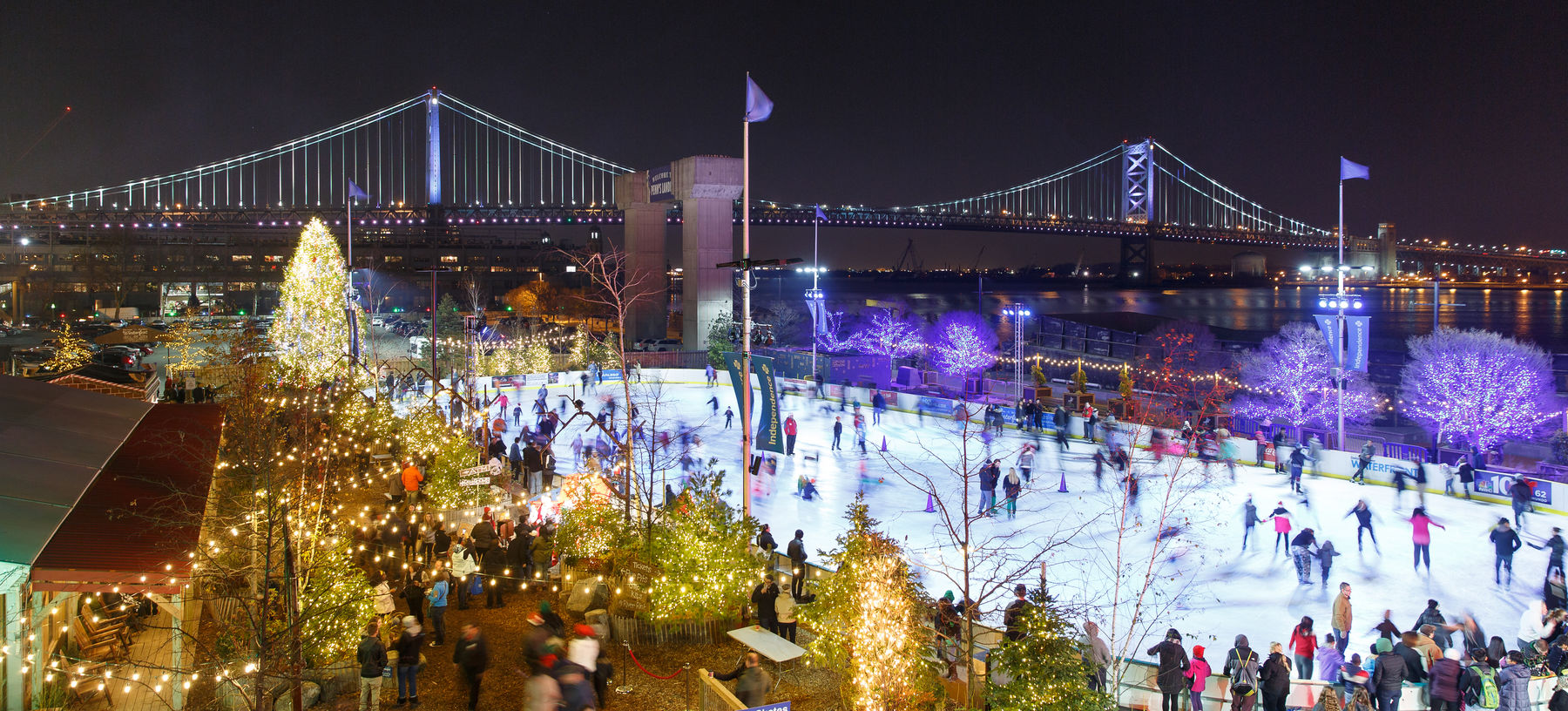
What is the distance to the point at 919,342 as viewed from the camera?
162ft

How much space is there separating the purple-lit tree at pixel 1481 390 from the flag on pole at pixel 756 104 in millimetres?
24074

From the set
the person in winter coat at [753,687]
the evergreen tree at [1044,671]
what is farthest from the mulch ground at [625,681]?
the evergreen tree at [1044,671]

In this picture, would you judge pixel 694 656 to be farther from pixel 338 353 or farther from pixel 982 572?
pixel 338 353

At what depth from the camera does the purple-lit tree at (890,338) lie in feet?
157

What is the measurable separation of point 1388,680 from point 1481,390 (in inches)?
874

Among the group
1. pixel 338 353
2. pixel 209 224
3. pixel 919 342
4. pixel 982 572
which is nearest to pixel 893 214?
pixel 919 342

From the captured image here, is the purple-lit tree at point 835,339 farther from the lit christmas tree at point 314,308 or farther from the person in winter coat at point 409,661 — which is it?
the person in winter coat at point 409,661

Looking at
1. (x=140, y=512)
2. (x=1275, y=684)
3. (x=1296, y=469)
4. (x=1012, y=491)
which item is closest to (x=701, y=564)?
(x=140, y=512)

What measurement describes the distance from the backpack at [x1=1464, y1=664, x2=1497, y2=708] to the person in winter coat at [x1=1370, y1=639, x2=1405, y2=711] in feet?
3.06

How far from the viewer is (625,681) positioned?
29.7 feet

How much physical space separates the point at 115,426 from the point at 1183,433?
62.6 ft

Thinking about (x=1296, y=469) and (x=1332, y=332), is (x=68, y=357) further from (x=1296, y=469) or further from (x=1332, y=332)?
(x=1332, y=332)

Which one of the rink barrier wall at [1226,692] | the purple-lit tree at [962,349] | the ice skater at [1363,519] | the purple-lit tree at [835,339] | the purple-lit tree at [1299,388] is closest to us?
the rink barrier wall at [1226,692]

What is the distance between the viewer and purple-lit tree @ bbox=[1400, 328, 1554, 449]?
25250mm
